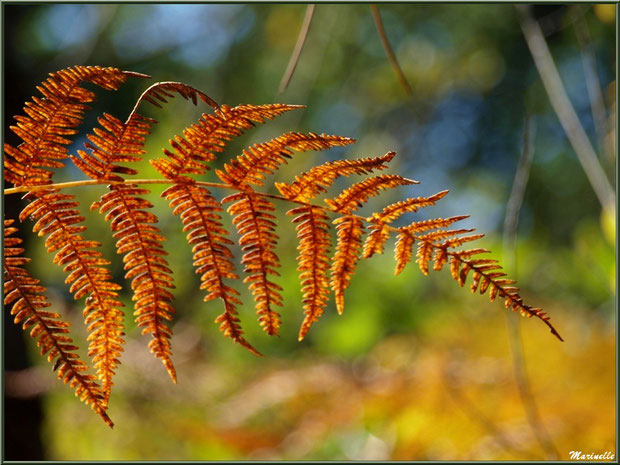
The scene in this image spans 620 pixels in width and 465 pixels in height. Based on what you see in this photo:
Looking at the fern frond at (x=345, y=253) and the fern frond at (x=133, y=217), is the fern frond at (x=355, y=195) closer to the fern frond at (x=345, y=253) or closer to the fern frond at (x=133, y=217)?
the fern frond at (x=345, y=253)

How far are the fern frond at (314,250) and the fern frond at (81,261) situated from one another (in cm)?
17

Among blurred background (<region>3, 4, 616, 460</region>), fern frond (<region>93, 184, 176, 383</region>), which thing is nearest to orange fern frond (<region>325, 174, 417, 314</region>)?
fern frond (<region>93, 184, 176, 383</region>)

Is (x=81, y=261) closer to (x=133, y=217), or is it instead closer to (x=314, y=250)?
(x=133, y=217)

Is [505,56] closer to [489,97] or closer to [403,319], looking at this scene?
[489,97]

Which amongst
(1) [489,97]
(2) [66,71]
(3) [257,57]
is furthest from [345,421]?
(1) [489,97]

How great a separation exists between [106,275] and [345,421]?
1.59m

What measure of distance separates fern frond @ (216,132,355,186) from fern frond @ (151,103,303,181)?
2cm

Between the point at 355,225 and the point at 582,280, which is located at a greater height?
the point at 355,225

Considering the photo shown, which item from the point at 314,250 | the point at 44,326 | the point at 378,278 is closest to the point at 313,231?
the point at 314,250

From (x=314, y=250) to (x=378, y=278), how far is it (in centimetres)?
262

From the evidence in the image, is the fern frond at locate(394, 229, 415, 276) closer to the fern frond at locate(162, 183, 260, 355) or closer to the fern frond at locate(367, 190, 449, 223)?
the fern frond at locate(367, 190, 449, 223)

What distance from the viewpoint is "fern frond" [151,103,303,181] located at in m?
0.48

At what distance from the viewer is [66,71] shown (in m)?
0.49

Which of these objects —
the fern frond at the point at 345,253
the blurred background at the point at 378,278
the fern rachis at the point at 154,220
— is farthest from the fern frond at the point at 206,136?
the blurred background at the point at 378,278
